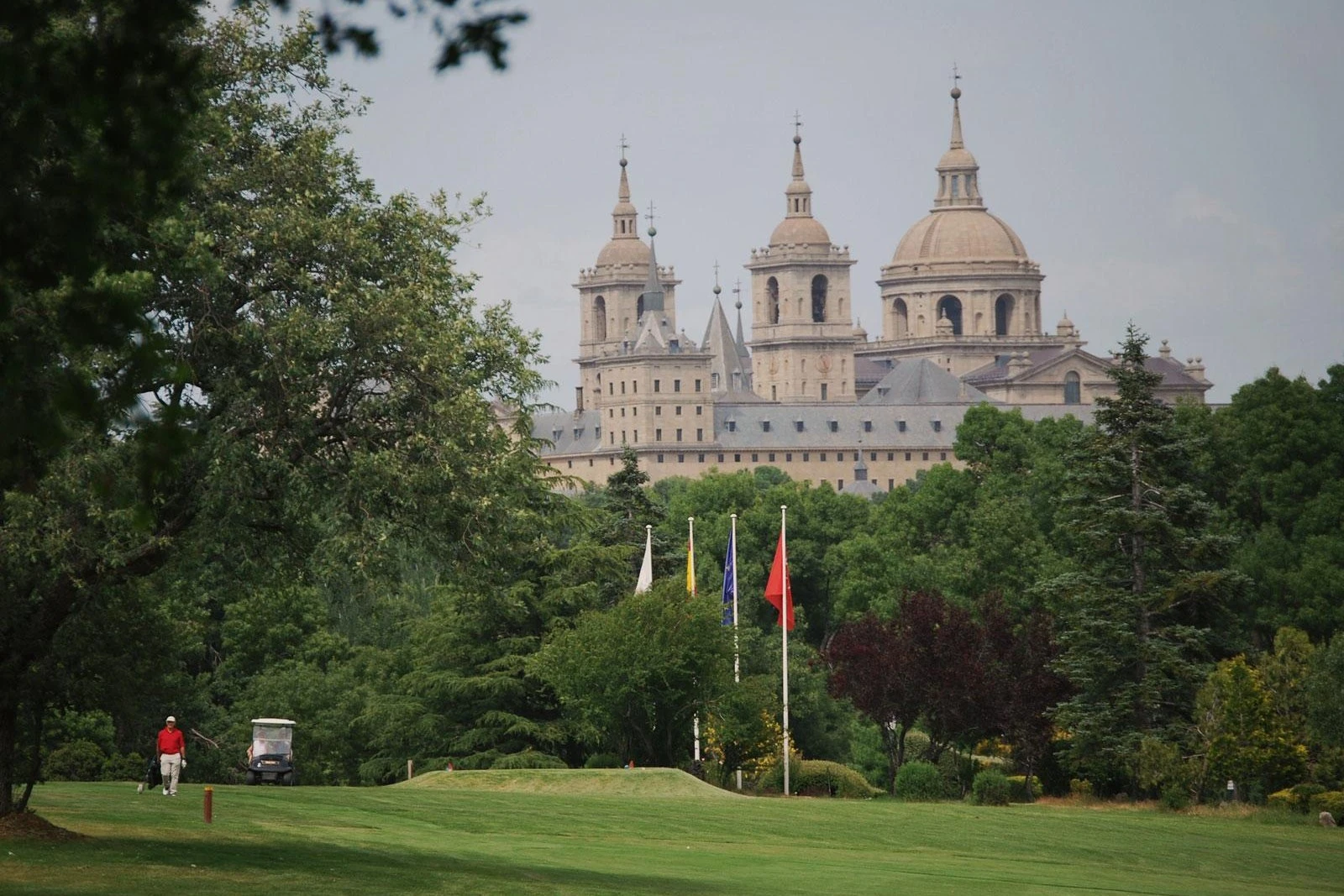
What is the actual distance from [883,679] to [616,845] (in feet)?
74.2

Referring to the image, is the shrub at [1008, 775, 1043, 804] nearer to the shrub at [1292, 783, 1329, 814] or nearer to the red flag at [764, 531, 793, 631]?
the red flag at [764, 531, 793, 631]

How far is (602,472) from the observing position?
19375cm

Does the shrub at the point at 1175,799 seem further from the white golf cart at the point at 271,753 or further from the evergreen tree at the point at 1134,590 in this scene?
the white golf cart at the point at 271,753

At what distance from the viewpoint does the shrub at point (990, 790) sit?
43438 mm

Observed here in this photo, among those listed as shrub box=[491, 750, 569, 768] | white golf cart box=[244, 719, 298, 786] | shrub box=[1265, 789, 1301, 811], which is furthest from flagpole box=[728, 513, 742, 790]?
shrub box=[1265, 789, 1301, 811]

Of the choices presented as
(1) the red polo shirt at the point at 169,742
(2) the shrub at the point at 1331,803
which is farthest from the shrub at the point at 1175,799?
(1) the red polo shirt at the point at 169,742

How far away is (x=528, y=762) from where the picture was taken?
157 feet

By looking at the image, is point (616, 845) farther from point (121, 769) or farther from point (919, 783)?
point (121, 769)

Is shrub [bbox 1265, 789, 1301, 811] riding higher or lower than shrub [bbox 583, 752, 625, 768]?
lower

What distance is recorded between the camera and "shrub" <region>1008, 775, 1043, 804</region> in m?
48.3

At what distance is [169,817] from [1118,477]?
30679 millimetres

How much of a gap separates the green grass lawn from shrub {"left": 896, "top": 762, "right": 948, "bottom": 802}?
357 cm

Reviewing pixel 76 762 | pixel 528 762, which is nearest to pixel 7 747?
pixel 76 762

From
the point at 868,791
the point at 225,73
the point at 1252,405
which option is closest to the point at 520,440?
the point at 225,73
